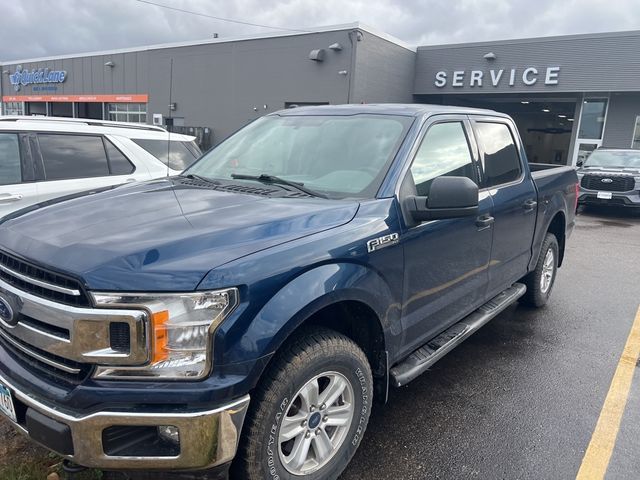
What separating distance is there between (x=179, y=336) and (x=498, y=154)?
3.19m

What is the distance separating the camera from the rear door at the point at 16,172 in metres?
4.67

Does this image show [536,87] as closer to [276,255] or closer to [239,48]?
[239,48]

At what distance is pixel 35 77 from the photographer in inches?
1442

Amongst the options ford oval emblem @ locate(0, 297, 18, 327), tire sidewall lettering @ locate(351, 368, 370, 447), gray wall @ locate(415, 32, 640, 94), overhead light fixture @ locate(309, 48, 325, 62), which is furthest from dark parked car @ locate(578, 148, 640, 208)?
ford oval emblem @ locate(0, 297, 18, 327)

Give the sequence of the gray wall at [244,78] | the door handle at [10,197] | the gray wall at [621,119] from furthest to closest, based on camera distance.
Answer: the gray wall at [244,78], the gray wall at [621,119], the door handle at [10,197]

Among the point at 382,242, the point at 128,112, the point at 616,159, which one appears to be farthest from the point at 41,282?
the point at 128,112

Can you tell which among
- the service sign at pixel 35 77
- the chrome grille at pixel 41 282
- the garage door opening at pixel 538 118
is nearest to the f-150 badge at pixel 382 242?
the chrome grille at pixel 41 282

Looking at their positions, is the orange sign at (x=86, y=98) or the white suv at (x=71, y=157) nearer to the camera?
the white suv at (x=71, y=157)

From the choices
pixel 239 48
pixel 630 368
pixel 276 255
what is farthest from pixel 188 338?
pixel 239 48

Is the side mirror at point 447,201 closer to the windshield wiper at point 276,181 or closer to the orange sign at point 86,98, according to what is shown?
the windshield wiper at point 276,181

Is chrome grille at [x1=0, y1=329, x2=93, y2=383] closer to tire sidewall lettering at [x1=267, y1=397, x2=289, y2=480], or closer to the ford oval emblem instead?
the ford oval emblem

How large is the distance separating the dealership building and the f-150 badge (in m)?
14.2

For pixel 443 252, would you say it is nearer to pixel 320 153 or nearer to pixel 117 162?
pixel 320 153

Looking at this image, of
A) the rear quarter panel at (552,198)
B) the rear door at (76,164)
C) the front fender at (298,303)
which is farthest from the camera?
the rear door at (76,164)
